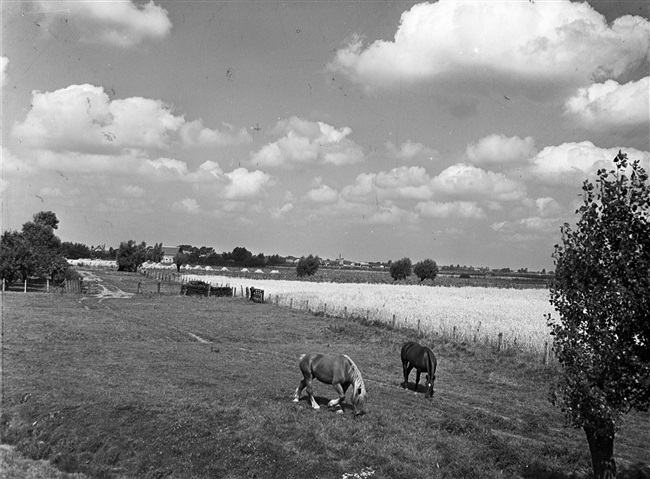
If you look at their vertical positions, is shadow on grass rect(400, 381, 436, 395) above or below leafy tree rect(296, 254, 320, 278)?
below

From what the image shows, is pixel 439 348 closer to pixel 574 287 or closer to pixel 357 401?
pixel 357 401

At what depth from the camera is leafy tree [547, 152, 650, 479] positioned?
916 cm

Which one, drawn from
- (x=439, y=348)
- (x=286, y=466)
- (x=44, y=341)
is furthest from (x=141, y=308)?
(x=286, y=466)

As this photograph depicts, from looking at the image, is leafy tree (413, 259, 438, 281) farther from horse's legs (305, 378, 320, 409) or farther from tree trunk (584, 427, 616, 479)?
tree trunk (584, 427, 616, 479)

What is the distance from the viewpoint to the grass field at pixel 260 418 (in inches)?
468

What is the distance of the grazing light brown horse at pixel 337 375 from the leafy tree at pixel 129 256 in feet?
423

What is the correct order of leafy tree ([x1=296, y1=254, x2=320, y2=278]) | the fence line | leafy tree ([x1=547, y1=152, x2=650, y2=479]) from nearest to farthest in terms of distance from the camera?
1. leafy tree ([x1=547, y1=152, x2=650, y2=479])
2. the fence line
3. leafy tree ([x1=296, y1=254, x2=320, y2=278])

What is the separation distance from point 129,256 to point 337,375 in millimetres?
130604

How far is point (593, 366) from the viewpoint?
9469mm

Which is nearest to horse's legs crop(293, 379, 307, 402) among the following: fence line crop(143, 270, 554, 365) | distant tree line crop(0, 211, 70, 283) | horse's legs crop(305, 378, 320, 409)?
horse's legs crop(305, 378, 320, 409)

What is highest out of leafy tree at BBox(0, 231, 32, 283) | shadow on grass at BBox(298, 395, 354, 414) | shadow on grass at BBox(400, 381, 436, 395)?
leafy tree at BBox(0, 231, 32, 283)

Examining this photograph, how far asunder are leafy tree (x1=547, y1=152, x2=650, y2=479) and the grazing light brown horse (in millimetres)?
5995

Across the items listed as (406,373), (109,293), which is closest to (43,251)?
(109,293)

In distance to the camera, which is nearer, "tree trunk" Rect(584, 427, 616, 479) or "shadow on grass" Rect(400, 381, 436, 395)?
"tree trunk" Rect(584, 427, 616, 479)
